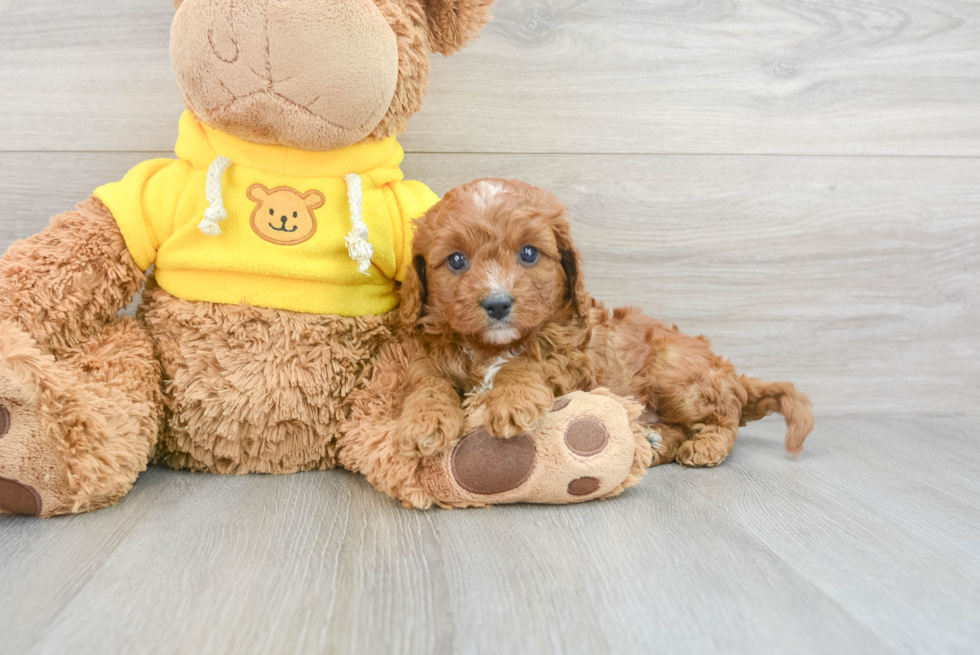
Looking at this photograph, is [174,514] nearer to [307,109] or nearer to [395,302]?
[395,302]

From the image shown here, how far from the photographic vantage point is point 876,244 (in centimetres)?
196

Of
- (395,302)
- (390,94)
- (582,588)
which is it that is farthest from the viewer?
(395,302)

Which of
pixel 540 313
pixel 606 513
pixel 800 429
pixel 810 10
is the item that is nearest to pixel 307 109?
pixel 540 313

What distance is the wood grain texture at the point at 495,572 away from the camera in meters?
0.83

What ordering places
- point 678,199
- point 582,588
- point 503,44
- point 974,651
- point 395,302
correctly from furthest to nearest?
point 678,199 < point 503,44 < point 395,302 < point 582,588 < point 974,651

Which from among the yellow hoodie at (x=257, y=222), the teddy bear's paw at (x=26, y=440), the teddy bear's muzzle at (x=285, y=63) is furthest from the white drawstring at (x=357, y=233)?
the teddy bear's paw at (x=26, y=440)

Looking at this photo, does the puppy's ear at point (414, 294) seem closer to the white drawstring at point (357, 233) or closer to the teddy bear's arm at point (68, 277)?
the white drawstring at point (357, 233)

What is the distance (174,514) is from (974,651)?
1.21 meters

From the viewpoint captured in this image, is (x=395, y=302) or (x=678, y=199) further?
(x=678, y=199)

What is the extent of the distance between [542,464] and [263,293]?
25.7 inches

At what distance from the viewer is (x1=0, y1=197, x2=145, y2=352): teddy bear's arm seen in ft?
4.11

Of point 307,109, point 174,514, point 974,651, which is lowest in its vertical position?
point 174,514

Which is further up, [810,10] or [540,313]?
[810,10]

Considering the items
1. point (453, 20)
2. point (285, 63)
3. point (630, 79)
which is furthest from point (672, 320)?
point (285, 63)
